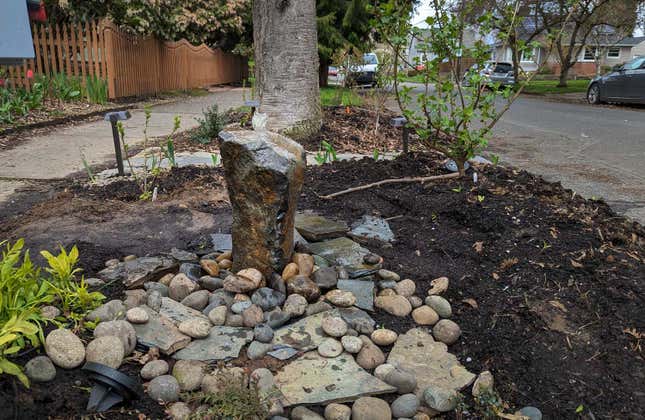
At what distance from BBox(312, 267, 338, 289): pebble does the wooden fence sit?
992 centimetres

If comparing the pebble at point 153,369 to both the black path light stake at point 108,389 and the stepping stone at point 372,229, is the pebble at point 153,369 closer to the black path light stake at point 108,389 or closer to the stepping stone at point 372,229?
the black path light stake at point 108,389

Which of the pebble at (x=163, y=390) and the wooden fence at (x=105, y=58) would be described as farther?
the wooden fence at (x=105, y=58)

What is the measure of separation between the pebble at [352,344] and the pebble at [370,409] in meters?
0.32

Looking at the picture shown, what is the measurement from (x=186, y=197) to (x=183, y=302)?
1561mm

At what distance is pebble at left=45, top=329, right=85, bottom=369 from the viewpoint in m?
2.02

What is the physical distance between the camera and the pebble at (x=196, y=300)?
8.75ft

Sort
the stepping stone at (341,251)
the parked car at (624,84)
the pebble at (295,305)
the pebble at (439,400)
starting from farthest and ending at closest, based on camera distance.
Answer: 1. the parked car at (624,84)
2. the stepping stone at (341,251)
3. the pebble at (295,305)
4. the pebble at (439,400)

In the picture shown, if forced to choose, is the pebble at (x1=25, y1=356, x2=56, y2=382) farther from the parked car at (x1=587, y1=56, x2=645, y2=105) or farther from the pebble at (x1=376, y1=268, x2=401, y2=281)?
the parked car at (x1=587, y1=56, x2=645, y2=105)

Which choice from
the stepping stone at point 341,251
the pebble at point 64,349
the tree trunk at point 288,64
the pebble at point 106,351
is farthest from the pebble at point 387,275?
the tree trunk at point 288,64

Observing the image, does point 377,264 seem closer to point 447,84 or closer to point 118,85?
point 447,84

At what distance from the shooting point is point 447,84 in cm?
403

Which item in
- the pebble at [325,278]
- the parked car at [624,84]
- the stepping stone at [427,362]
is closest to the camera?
the stepping stone at [427,362]

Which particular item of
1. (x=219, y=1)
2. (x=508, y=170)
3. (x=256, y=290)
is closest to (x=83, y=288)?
(x=256, y=290)

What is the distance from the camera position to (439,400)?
213cm
